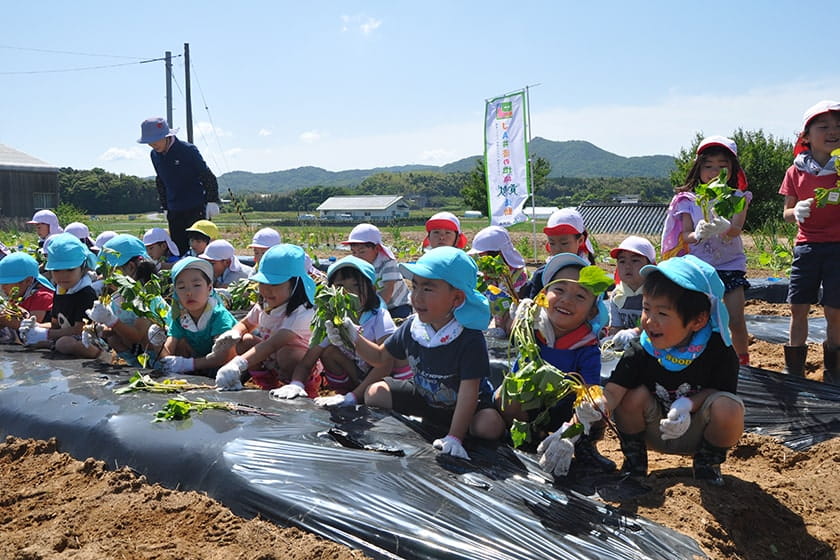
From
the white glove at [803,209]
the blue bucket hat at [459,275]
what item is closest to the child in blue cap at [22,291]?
the blue bucket hat at [459,275]

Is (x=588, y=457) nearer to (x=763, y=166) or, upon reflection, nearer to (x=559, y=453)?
(x=559, y=453)

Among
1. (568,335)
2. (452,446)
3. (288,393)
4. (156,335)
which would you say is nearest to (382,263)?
(156,335)

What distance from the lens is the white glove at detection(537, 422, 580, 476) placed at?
2.46m

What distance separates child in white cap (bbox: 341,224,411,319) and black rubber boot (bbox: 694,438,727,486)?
9.13ft

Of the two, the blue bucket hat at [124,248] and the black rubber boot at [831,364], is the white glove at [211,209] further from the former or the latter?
the black rubber boot at [831,364]

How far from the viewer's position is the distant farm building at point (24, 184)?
34250mm

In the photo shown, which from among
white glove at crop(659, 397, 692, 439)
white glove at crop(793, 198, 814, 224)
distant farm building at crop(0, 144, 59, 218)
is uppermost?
distant farm building at crop(0, 144, 59, 218)

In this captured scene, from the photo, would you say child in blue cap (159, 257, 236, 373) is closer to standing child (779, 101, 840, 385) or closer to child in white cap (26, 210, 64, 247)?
standing child (779, 101, 840, 385)

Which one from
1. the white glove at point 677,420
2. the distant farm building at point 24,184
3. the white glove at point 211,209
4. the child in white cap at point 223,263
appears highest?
the distant farm building at point 24,184

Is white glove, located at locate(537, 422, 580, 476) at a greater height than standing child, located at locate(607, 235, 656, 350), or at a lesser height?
lesser

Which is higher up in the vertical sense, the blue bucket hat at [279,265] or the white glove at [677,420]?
the blue bucket hat at [279,265]

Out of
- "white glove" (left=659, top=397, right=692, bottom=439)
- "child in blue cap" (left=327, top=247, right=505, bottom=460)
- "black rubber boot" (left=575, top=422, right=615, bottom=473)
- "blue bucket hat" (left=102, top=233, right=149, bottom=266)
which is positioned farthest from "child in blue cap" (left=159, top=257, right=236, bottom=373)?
"white glove" (left=659, top=397, right=692, bottom=439)

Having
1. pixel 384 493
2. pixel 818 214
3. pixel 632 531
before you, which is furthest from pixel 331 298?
pixel 818 214

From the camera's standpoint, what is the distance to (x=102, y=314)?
4277 mm
